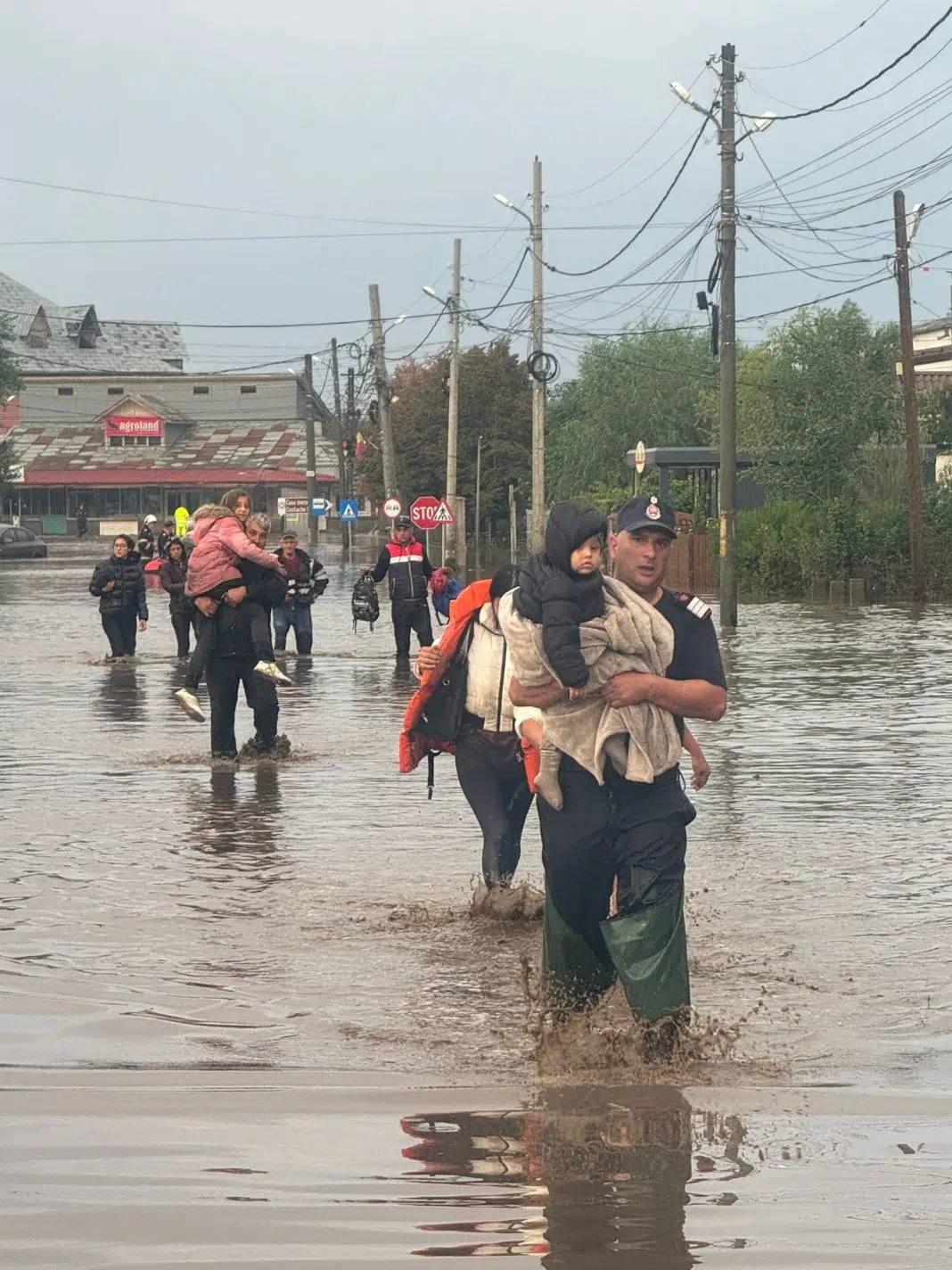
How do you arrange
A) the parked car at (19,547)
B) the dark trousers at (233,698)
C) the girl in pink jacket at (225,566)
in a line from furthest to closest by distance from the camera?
the parked car at (19,547) < the dark trousers at (233,698) < the girl in pink jacket at (225,566)

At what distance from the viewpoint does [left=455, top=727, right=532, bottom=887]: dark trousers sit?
8.70m

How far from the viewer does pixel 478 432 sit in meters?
82.0

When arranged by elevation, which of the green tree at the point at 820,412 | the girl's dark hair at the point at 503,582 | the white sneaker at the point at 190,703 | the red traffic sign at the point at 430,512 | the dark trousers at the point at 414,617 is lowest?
the white sneaker at the point at 190,703

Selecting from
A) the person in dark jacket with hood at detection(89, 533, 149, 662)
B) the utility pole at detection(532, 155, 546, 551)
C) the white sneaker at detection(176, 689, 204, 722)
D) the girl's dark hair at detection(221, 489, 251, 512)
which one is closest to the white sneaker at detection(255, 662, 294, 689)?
the girl's dark hair at detection(221, 489, 251, 512)

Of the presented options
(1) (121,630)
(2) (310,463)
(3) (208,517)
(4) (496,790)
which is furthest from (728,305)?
(2) (310,463)

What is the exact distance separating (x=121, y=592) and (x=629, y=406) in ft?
213

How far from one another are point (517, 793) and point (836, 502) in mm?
34972

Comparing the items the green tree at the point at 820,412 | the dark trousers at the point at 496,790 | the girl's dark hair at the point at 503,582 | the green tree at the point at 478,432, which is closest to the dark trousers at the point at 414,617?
the dark trousers at the point at 496,790

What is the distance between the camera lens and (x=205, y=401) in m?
119

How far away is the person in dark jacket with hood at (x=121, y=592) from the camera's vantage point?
23.7m

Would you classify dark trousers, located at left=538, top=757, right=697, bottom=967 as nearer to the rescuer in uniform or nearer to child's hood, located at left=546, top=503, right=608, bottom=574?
the rescuer in uniform

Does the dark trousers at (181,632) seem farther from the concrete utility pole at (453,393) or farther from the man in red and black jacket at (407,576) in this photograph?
the concrete utility pole at (453,393)

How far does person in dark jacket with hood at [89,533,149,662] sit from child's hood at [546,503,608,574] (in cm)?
1758

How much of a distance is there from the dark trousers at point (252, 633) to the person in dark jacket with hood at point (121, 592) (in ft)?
→ 30.8
